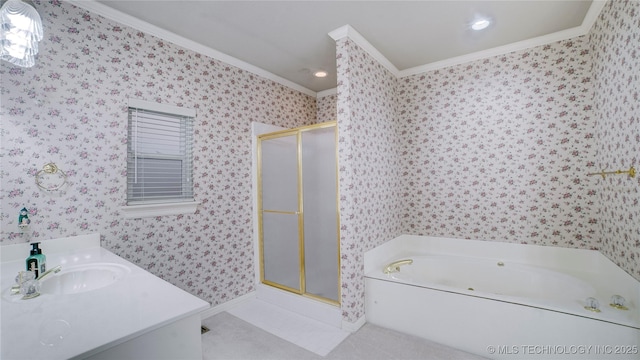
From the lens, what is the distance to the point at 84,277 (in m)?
1.51

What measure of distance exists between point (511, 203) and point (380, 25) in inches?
80.4

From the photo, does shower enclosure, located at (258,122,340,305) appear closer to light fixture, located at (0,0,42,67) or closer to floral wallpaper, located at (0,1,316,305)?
floral wallpaper, located at (0,1,316,305)

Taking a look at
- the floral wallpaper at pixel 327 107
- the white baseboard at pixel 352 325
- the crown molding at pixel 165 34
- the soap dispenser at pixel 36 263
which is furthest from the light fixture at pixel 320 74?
the soap dispenser at pixel 36 263

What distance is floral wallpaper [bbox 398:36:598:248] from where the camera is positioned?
2430mm

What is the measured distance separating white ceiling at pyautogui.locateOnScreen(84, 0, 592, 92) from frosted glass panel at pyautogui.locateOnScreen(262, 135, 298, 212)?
887 mm

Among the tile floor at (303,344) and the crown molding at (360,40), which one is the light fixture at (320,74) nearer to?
the crown molding at (360,40)

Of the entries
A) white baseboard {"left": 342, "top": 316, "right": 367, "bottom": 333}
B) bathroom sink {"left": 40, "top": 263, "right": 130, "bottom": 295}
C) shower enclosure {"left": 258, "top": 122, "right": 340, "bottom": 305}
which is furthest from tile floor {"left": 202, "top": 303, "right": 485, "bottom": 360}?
bathroom sink {"left": 40, "top": 263, "right": 130, "bottom": 295}

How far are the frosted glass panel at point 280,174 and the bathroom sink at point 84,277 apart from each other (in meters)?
1.60

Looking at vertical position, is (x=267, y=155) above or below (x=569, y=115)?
below

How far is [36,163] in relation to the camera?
170cm

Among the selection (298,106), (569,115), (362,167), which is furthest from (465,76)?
(298,106)

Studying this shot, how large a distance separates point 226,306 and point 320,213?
131cm

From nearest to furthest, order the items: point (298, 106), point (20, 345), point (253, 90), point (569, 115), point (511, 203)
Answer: point (20, 345) < point (569, 115) < point (511, 203) < point (253, 90) < point (298, 106)

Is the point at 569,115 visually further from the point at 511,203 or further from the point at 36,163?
the point at 36,163
